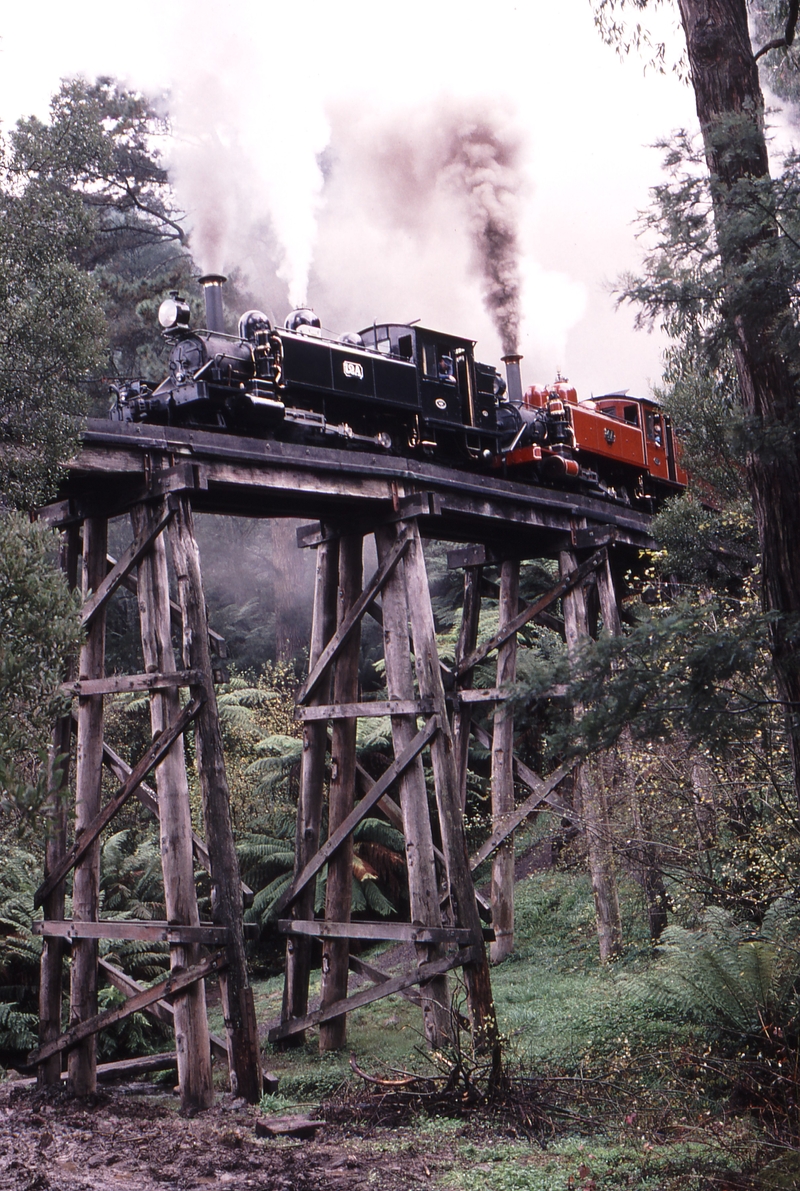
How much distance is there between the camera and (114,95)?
80.2 ft

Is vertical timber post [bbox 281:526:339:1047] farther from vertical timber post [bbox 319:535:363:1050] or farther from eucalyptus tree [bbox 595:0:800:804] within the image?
eucalyptus tree [bbox 595:0:800:804]

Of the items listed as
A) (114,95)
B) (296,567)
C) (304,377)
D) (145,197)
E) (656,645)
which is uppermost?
(114,95)

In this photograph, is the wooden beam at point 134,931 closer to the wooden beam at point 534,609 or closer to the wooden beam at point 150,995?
the wooden beam at point 150,995

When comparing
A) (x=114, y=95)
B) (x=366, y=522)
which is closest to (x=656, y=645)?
(x=366, y=522)

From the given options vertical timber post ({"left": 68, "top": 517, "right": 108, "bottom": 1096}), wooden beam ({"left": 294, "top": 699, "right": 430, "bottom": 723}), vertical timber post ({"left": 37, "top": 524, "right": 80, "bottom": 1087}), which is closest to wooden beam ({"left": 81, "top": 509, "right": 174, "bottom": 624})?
vertical timber post ({"left": 68, "top": 517, "right": 108, "bottom": 1096})

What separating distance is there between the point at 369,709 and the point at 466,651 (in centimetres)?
368

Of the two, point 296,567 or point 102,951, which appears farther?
point 296,567

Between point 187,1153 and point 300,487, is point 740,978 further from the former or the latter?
point 300,487

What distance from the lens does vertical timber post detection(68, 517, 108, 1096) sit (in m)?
7.83

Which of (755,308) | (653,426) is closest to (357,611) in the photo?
(755,308)

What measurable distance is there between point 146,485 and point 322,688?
291 centimetres

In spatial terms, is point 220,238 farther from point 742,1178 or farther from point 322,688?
point 742,1178

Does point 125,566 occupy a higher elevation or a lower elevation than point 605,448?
lower

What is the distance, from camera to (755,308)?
551 cm
